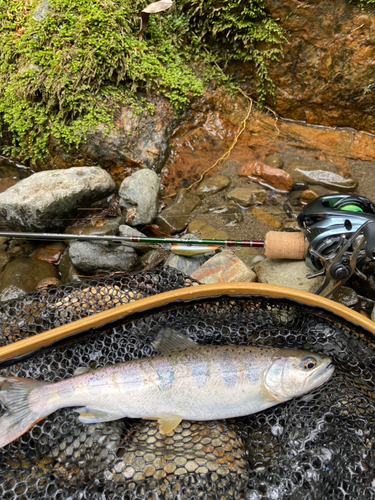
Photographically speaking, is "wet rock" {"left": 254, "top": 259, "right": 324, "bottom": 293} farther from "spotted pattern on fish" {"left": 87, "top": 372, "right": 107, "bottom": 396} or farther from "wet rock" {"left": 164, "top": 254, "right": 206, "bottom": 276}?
"spotted pattern on fish" {"left": 87, "top": 372, "right": 107, "bottom": 396}

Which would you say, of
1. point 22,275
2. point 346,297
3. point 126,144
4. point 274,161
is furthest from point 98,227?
point 346,297

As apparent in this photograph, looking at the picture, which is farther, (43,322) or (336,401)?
(43,322)

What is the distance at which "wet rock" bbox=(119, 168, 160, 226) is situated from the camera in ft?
13.3

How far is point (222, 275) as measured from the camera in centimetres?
340

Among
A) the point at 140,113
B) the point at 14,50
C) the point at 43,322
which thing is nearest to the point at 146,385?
the point at 43,322

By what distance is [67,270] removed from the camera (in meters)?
3.78

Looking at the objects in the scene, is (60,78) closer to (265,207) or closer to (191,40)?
(191,40)

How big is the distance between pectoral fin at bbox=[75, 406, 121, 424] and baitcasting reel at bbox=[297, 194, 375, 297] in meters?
1.86

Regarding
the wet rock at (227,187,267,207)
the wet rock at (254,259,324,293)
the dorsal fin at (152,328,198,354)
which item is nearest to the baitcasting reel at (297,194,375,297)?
the wet rock at (254,259,324,293)

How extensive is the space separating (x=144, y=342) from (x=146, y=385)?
386mm

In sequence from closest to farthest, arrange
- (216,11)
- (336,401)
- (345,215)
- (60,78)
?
(336,401)
(345,215)
(60,78)
(216,11)

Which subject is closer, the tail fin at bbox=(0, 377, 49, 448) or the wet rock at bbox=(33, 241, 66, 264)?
the tail fin at bbox=(0, 377, 49, 448)

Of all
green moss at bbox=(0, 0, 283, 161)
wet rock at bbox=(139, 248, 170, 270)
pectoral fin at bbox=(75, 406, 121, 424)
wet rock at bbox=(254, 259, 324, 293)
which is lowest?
wet rock at bbox=(139, 248, 170, 270)

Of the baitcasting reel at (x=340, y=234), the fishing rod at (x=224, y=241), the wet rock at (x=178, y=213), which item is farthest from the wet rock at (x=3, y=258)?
the baitcasting reel at (x=340, y=234)
